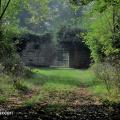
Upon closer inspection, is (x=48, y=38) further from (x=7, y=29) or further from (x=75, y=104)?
(x=75, y=104)

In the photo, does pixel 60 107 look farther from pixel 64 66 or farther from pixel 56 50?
pixel 64 66

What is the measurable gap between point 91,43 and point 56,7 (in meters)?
92.6

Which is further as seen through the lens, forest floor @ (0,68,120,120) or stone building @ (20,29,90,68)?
stone building @ (20,29,90,68)

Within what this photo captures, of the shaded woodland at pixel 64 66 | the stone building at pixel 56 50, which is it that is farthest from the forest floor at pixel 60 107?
the stone building at pixel 56 50

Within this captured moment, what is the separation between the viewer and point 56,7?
128000 mm

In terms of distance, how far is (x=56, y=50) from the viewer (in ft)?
185

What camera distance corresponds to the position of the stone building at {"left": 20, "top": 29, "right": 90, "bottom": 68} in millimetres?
52741

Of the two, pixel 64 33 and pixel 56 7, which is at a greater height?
pixel 56 7

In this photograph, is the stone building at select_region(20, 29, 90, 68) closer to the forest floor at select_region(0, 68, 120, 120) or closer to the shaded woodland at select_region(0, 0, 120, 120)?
the shaded woodland at select_region(0, 0, 120, 120)

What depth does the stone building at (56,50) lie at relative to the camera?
52741 millimetres

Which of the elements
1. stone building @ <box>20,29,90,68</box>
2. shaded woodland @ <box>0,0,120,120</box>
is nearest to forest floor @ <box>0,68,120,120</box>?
shaded woodland @ <box>0,0,120,120</box>

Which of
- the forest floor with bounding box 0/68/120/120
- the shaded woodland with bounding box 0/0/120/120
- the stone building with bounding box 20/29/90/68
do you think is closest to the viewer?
the forest floor with bounding box 0/68/120/120

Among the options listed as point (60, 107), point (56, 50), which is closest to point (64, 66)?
point (56, 50)

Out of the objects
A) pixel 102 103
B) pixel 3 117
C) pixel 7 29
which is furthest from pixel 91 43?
pixel 3 117
